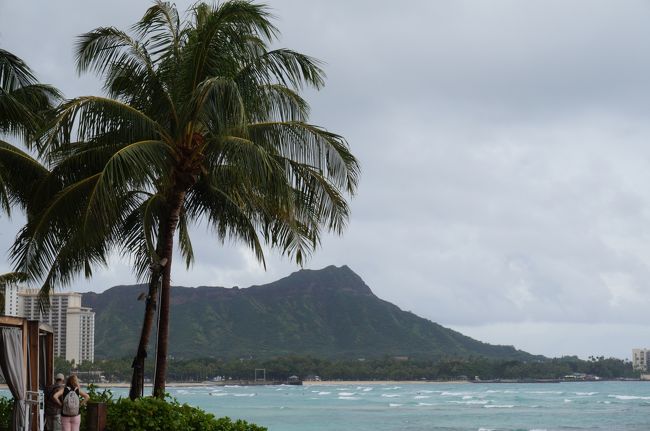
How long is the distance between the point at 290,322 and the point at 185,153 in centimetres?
15090

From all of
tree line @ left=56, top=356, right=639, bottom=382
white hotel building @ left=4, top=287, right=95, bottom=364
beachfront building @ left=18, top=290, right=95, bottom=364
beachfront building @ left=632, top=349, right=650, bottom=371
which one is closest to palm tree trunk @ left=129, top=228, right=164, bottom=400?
white hotel building @ left=4, top=287, right=95, bottom=364

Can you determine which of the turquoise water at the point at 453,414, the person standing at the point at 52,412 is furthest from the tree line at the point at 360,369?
the person standing at the point at 52,412

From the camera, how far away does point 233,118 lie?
494 inches

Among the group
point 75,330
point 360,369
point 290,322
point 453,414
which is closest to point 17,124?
point 453,414

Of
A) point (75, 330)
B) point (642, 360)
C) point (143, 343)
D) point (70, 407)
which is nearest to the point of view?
point (70, 407)

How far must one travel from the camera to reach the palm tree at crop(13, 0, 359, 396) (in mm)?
12648

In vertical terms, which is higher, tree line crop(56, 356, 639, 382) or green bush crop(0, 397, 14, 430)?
green bush crop(0, 397, 14, 430)

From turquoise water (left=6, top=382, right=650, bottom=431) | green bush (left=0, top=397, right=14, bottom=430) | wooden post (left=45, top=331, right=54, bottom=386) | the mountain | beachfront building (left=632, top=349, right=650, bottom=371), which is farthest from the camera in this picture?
beachfront building (left=632, top=349, right=650, bottom=371)

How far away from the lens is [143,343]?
1339 centimetres

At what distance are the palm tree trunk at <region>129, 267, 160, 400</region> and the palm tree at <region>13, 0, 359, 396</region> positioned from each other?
2.4 inches

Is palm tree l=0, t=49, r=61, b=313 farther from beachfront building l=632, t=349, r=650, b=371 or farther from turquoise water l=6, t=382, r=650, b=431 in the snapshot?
beachfront building l=632, t=349, r=650, b=371

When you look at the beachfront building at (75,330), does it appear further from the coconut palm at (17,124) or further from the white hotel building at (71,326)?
the coconut palm at (17,124)

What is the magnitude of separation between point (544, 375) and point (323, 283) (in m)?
43.9

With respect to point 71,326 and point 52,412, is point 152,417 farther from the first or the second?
point 71,326
